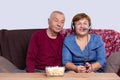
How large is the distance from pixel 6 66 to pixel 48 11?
2.99 feet

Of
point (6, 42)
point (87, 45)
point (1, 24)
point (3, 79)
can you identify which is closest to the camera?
point (3, 79)

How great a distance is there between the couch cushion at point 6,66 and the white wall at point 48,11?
0.60 metres

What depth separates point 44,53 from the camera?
2914 millimetres

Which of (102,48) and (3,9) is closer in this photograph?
(102,48)

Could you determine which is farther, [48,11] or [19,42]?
[48,11]

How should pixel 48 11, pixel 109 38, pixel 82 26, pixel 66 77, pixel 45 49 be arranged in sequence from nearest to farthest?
pixel 66 77 → pixel 82 26 → pixel 45 49 → pixel 109 38 → pixel 48 11

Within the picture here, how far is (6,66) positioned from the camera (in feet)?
9.44

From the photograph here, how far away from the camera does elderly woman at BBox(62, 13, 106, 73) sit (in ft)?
9.16

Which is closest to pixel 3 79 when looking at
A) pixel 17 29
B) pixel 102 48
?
pixel 102 48

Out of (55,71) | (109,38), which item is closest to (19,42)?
(109,38)

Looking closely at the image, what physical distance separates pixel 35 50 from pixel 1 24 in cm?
80

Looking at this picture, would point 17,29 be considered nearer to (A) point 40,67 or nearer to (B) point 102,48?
(A) point 40,67

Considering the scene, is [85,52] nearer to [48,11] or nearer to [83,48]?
[83,48]

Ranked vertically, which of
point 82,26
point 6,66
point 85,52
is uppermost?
point 82,26
